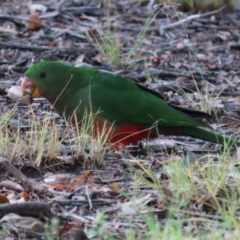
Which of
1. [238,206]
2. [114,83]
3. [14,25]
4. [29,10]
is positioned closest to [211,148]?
[114,83]

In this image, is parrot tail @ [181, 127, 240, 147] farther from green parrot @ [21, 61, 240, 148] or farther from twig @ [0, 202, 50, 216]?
twig @ [0, 202, 50, 216]

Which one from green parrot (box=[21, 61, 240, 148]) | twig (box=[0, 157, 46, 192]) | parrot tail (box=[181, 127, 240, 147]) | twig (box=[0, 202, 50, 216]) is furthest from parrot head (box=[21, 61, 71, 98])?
twig (box=[0, 202, 50, 216])

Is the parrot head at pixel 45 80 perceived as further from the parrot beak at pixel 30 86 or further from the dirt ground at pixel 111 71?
the dirt ground at pixel 111 71

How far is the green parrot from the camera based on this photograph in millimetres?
5074

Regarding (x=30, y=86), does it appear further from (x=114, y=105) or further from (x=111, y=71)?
(x=111, y=71)

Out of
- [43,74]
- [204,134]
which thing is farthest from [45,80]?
[204,134]

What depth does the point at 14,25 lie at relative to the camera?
26.5 feet

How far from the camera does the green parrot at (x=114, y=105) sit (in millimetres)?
5074

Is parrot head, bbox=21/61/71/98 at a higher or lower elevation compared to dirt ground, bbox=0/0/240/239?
higher

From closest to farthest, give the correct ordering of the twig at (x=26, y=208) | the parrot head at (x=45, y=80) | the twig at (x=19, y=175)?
1. the twig at (x=26, y=208)
2. the twig at (x=19, y=175)
3. the parrot head at (x=45, y=80)

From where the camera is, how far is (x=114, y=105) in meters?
5.16

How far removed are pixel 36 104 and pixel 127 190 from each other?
6.51ft

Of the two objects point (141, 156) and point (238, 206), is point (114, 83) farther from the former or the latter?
point (238, 206)

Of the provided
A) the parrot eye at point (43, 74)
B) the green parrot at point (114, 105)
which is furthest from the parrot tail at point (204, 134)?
the parrot eye at point (43, 74)
